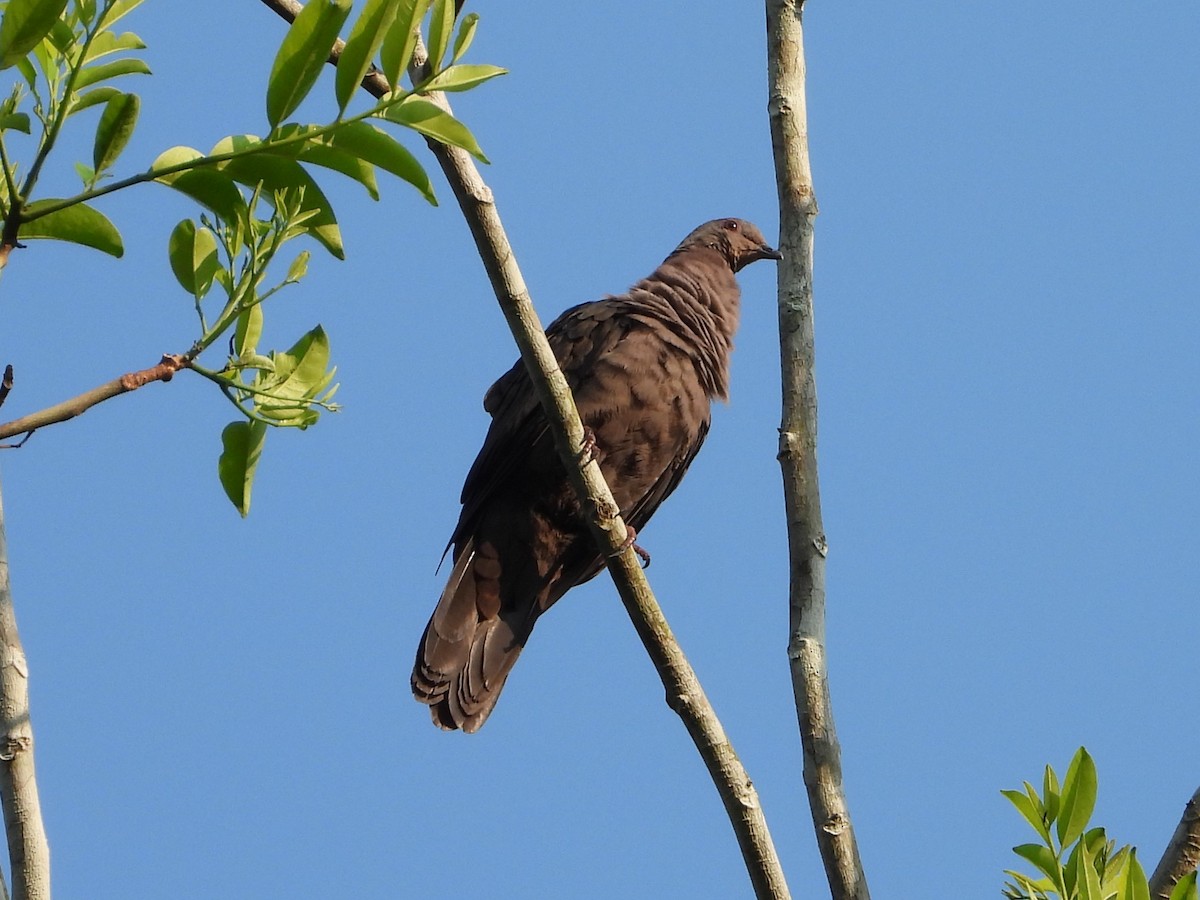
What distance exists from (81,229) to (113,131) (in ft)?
0.52

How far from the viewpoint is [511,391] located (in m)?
5.29

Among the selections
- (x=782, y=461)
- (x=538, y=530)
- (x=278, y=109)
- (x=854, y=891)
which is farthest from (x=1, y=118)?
(x=538, y=530)

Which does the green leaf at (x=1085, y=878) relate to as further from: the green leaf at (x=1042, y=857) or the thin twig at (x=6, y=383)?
the thin twig at (x=6, y=383)

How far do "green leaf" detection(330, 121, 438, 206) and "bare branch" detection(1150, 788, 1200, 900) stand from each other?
181 cm

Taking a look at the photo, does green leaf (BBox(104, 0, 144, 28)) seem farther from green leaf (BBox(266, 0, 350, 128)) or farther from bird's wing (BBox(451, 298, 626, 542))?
bird's wing (BBox(451, 298, 626, 542))

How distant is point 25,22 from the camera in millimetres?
1604

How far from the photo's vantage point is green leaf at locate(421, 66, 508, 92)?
6.17 ft

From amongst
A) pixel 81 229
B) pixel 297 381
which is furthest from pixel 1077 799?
pixel 81 229

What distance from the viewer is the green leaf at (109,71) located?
1.87 meters

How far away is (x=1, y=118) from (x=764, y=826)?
1939 mm

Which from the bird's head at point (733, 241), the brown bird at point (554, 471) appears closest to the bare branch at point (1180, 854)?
the brown bird at point (554, 471)

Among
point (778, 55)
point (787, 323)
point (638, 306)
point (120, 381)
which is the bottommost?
point (120, 381)

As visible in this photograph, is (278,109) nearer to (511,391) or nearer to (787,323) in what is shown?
(787,323)

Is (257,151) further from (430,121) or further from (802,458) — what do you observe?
(802,458)
